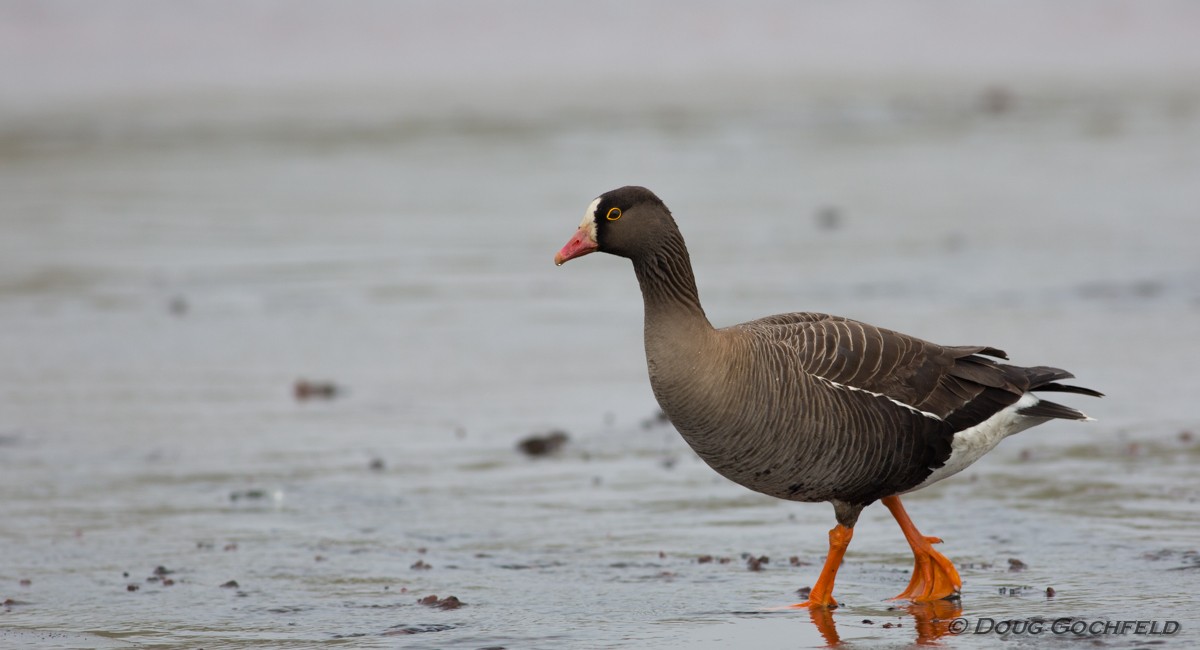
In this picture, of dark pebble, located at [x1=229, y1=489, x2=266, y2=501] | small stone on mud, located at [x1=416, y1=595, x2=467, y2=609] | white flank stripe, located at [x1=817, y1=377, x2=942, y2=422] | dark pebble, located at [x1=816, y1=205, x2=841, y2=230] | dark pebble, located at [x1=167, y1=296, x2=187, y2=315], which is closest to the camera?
small stone on mud, located at [x1=416, y1=595, x2=467, y2=609]

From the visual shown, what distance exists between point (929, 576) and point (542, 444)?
11.0ft

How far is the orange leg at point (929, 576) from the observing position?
6848 millimetres

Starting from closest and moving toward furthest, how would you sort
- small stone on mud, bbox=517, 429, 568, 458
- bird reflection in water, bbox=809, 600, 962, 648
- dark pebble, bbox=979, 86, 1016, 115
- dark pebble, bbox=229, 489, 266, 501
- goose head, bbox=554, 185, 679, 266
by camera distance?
bird reflection in water, bbox=809, 600, 962, 648 → goose head, bbox=554, 185, 679, 266 → dark pebble, bbox=229, 489, 266, 501 → small stone on mud, bbox=517, 429, 568, 458 → dark pebble, bbox=979, 86, 1016, 115

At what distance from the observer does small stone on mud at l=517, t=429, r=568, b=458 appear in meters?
9.73

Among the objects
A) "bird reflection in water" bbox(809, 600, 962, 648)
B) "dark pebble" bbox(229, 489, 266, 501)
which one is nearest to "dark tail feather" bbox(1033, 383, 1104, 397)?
"bird reflection in water" bbox(809, 600, 962, 648)

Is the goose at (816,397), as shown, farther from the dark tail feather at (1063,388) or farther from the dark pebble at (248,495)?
the dark pebble at (248,495)

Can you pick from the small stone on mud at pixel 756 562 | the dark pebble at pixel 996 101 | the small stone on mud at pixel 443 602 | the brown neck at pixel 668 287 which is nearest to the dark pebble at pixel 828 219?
the small stone on mud at pixel 756 562

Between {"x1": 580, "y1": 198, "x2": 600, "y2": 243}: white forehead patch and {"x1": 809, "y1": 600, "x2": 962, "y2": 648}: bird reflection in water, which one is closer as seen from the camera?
{"x1": 809, "y1": 600, "x2": 962, "y2": 648}: bird reflection in water

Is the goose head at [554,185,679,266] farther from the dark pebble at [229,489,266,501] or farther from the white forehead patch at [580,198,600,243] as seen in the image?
the dark pebble at [229,489,266,501]

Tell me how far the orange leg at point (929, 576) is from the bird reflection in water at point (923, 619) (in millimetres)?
65

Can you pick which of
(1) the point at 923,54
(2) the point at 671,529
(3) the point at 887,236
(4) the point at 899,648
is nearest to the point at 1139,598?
(4) the point at 899,648

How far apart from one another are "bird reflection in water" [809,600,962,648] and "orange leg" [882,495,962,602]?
0.06 metres

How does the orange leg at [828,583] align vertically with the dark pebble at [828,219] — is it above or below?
below

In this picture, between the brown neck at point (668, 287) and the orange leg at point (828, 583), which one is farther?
the brown neck at point (668, 287)
